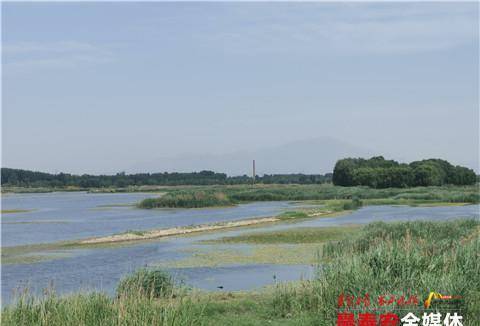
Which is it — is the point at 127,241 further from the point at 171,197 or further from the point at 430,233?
the point at 171,197

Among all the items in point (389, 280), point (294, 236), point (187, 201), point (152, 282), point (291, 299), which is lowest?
point (294, 236)

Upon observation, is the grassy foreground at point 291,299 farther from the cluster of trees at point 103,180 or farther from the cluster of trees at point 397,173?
the cluster of trees at point 103,180

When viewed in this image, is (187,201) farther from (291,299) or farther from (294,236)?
(291,299)

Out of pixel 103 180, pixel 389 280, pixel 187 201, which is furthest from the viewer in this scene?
pixel 103 180

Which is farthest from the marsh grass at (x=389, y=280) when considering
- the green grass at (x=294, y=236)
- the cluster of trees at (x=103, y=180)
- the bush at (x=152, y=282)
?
the cluster of trees at (x=103, y=180)

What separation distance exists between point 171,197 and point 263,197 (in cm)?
1812

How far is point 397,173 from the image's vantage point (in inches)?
3984

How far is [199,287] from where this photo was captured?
17.2 meters

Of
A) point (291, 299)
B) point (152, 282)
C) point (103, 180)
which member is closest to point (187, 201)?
point (152, 282)

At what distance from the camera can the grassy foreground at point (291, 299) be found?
395 inches

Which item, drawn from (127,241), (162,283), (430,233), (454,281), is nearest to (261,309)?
(162,283)

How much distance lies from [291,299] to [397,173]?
9191 cm

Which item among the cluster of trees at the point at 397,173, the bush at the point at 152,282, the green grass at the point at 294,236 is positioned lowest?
the green grass at the point at 294,236

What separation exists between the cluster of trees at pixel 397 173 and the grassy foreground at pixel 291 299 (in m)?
88.0
